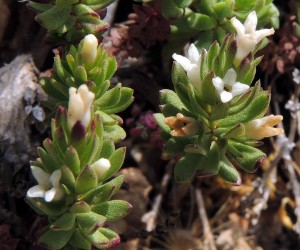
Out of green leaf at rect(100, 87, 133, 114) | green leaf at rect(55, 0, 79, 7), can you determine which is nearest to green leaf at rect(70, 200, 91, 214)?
green leaf at rect(100, 87, 133, 114)

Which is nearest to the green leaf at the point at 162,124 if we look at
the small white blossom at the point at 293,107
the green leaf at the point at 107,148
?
the green leaf at the point at 107,148

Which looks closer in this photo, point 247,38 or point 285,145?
point 247,38

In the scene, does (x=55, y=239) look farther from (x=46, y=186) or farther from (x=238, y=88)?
(x=238, y=88)

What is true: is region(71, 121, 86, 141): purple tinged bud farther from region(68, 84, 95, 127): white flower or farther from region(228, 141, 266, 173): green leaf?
region(228, 141, 266, 173): green leaf

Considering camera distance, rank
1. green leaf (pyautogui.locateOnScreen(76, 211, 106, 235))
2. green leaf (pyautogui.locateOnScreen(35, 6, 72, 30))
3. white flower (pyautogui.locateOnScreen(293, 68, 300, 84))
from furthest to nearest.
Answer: white flower (pyautogui.locateOnScreen(293, 68, 300, 84)), green leaf (pyautogui.locateOnScreen(35, 6, 72, 30)), green leaf (pyautogui.locateOnScreen(76, 211, 106, 235))

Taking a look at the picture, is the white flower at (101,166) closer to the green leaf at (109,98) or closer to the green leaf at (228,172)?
the green leaf at (109,98)

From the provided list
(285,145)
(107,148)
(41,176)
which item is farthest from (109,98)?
(285,145)
